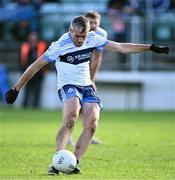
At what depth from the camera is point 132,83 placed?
2727 centimetres

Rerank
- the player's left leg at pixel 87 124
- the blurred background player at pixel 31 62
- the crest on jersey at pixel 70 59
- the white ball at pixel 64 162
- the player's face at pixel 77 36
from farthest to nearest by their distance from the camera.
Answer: the blurred background player at pixel 31 62
the crest on jersey at pixel 70 59
the player's left leg at pixel 87 124
the player's face at pixel 77 36
the white ball at pixel 64 162

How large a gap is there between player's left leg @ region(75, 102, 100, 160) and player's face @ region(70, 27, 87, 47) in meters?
0.88

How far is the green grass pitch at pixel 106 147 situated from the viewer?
11.7 metres

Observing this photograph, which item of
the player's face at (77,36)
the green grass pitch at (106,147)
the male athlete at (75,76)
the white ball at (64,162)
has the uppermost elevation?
the player's face at (77,36)

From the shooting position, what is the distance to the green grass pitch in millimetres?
11695

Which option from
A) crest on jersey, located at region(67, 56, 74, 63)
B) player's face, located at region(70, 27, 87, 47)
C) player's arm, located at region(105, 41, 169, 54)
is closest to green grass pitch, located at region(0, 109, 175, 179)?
crest on jersey, located at region(67, 56, 74, 63)

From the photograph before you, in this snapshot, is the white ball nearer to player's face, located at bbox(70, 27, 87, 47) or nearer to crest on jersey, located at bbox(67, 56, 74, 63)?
crest on jersey, located at bbox(67, 56, 74, 63)

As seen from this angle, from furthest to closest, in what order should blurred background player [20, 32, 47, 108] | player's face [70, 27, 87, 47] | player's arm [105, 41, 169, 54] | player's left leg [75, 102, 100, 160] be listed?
blurred background player [20, 32, 47, 108], player's arm [105, 41, 169, 54], player's left leg [75, 102, 100, 160], player's face [70, 27, 87, 47]

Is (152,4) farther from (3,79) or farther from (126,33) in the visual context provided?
(3,79)

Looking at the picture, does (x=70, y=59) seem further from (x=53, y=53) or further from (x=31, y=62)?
(x=31, y=62)

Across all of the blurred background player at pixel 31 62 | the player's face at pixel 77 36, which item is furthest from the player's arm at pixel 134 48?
the blurred background player at pixel 31 62

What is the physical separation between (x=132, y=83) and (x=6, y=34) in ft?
14.8

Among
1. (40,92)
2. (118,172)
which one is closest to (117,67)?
(40,92)

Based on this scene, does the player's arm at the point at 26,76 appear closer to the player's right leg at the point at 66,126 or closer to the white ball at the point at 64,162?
the player's right leg at the point at 66,126
